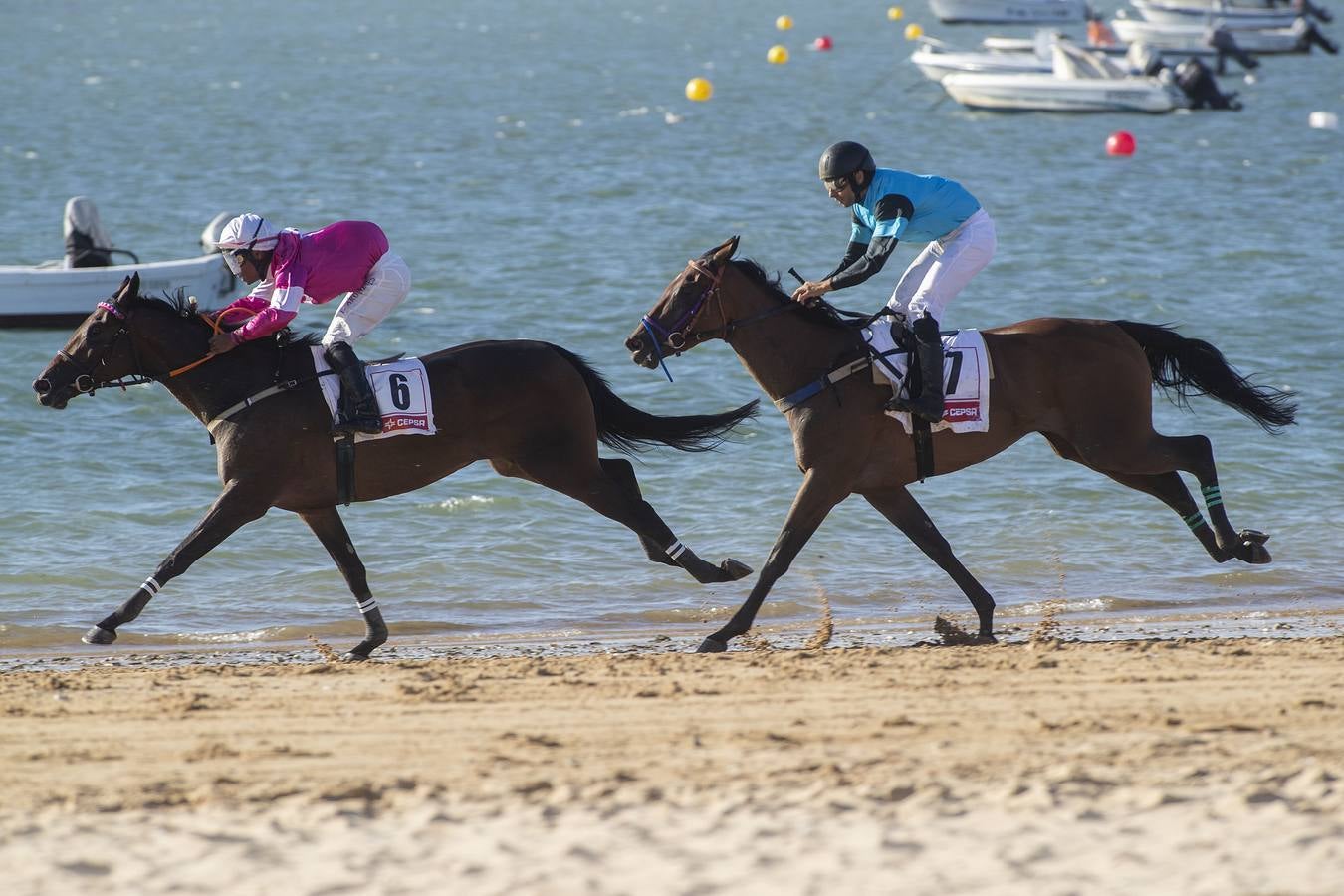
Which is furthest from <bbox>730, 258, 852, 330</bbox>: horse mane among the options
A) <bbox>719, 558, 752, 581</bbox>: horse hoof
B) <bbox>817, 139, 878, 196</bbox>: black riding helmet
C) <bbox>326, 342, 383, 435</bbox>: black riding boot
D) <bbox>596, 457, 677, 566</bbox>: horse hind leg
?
<bbox>326, 342, 383, 435</bbox>: black riding boot

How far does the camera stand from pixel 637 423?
9.77 m

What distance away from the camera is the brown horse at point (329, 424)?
8836mm

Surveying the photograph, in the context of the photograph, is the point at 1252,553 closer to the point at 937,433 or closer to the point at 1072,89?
the point at 937,433

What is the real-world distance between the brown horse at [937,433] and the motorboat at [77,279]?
1245cm

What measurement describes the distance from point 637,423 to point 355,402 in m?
1.66

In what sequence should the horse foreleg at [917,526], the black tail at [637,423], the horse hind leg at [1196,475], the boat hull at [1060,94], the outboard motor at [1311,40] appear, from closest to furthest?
the horse foreleg at [917,526]
the horse hind leg at [1196,475]
the black tail at [637,423]
the boat hull at [1060,94]
the outboard motor at [1311,40]

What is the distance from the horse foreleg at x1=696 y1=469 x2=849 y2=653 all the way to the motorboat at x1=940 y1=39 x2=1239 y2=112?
38407 millimetres

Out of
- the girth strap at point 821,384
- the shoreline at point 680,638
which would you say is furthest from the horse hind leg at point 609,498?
the girth strap at point 821,384

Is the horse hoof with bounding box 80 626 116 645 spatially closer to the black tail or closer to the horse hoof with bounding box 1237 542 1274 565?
the black tail

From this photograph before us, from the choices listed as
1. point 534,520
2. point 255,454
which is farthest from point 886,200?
point 534,520

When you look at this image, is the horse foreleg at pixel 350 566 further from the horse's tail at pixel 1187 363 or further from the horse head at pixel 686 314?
the horse's tail at pixel 1187 363

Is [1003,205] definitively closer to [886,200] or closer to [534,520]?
[534,520]

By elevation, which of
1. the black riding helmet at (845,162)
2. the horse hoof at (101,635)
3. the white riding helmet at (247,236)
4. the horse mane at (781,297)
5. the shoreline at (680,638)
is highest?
the black riding helmet at (845,162)

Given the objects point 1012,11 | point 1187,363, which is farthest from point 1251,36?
point 1187,363
